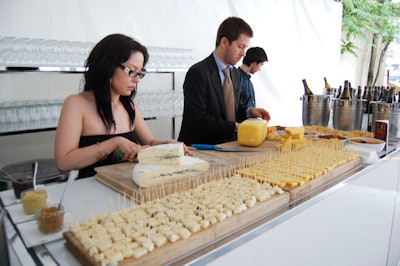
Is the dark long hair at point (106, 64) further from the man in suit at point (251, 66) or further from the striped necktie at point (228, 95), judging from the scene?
the man in suit at point (251, 66)

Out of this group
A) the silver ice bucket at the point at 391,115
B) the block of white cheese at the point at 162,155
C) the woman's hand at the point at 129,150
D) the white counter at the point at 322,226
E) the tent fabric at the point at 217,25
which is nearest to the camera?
the white counter at the point at 322,226

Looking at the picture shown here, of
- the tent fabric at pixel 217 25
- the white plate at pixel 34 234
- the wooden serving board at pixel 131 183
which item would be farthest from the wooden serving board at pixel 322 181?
the tent fabric at pixel 217 25

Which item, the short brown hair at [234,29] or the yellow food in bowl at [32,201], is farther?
the short brown hair at [234,29]

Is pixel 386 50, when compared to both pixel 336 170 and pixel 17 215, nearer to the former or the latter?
pixel 336 170

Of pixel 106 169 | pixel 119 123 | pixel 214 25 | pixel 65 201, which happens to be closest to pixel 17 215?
pixel 65 201

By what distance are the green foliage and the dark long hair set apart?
20.6 ft

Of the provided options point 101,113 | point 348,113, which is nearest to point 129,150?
point 101,113

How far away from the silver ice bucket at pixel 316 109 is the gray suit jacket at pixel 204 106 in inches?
26.2

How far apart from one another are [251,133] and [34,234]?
4.05 ft

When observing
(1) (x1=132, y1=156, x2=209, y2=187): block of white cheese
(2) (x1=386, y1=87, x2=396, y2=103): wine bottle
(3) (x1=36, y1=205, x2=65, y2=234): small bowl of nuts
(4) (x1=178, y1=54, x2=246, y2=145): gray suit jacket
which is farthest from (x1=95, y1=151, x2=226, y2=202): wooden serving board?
(2) (x1=386, y1=87, x2=396, y2=103): wine bottle

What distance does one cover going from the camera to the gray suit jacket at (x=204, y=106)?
2283 mm

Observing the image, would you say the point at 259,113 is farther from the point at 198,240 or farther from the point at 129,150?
the point at 198,240

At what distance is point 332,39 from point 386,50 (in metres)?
3.22

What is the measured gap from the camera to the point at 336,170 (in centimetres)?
140
